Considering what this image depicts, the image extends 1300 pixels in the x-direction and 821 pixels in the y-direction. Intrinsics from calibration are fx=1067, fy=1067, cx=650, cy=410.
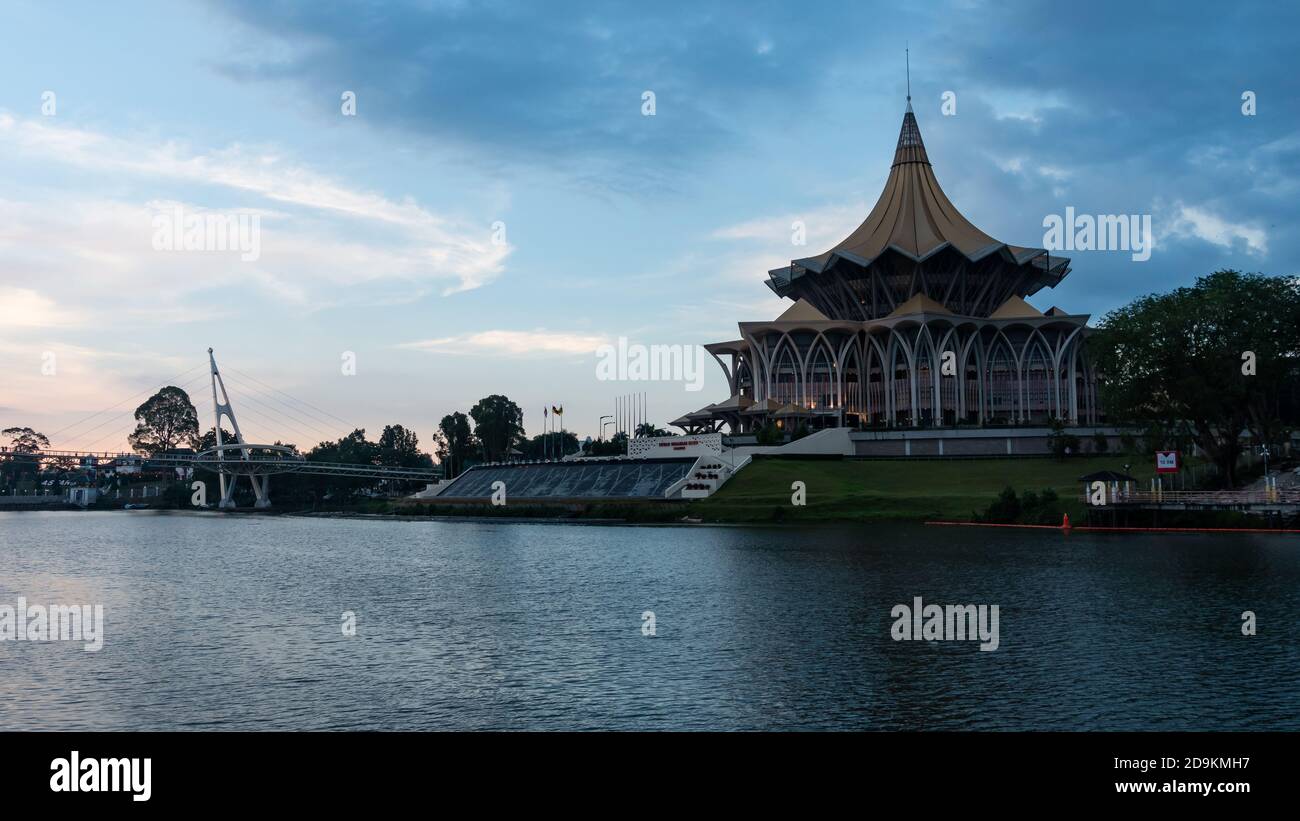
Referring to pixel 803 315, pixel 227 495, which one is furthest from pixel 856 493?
pixel 227 495

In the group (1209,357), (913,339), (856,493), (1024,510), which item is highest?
(913,339)

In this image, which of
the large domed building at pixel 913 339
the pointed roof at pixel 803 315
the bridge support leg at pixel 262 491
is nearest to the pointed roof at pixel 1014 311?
the large domed building at pixel 913 339

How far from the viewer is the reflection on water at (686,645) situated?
77.0 ft

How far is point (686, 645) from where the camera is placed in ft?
104

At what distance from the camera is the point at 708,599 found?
137 ft

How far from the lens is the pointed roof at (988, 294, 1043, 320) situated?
14075 cm

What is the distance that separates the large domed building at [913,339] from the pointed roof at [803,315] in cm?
30

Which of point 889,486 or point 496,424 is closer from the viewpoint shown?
point 889,486

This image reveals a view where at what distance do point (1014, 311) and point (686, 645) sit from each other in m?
123
